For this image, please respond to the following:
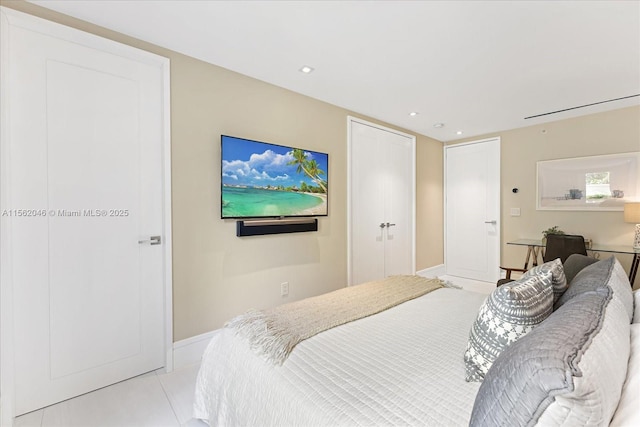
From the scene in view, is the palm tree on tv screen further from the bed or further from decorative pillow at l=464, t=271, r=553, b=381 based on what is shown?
decorative pillow at l=464, t=271, r=553, b=381

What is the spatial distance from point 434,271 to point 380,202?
1.88m

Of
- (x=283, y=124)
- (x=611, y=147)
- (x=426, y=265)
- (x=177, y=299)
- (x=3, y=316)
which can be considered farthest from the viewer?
(x=426, y=265)

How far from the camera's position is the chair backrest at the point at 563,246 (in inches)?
127

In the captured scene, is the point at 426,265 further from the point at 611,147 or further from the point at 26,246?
the point at 26,246

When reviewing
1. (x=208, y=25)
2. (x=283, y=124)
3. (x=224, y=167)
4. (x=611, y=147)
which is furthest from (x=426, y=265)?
(x=208, y=25)

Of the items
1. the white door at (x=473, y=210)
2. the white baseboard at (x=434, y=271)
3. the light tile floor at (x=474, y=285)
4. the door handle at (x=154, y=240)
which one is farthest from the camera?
the white baseboard at (x=434, y=271)

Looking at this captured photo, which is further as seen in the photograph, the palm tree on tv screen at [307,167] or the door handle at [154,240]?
the palm tree on tv screen at [307,167]

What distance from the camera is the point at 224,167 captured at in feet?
8.12

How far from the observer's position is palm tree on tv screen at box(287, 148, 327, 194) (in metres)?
3.00

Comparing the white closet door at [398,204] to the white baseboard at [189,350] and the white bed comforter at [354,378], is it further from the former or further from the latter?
the white baseboard at [189,350]

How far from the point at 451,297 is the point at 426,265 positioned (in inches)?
115

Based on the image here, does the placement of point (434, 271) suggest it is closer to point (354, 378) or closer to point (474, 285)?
point (474, 285)

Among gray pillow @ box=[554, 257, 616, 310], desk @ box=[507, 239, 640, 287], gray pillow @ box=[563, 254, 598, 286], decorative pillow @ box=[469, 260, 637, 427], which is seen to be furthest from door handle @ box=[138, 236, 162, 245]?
desk @ box=[507, 239, 640, 287]

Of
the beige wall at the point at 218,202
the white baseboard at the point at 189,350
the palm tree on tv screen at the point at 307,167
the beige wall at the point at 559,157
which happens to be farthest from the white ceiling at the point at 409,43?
the white baseboard at the point at 189,350
